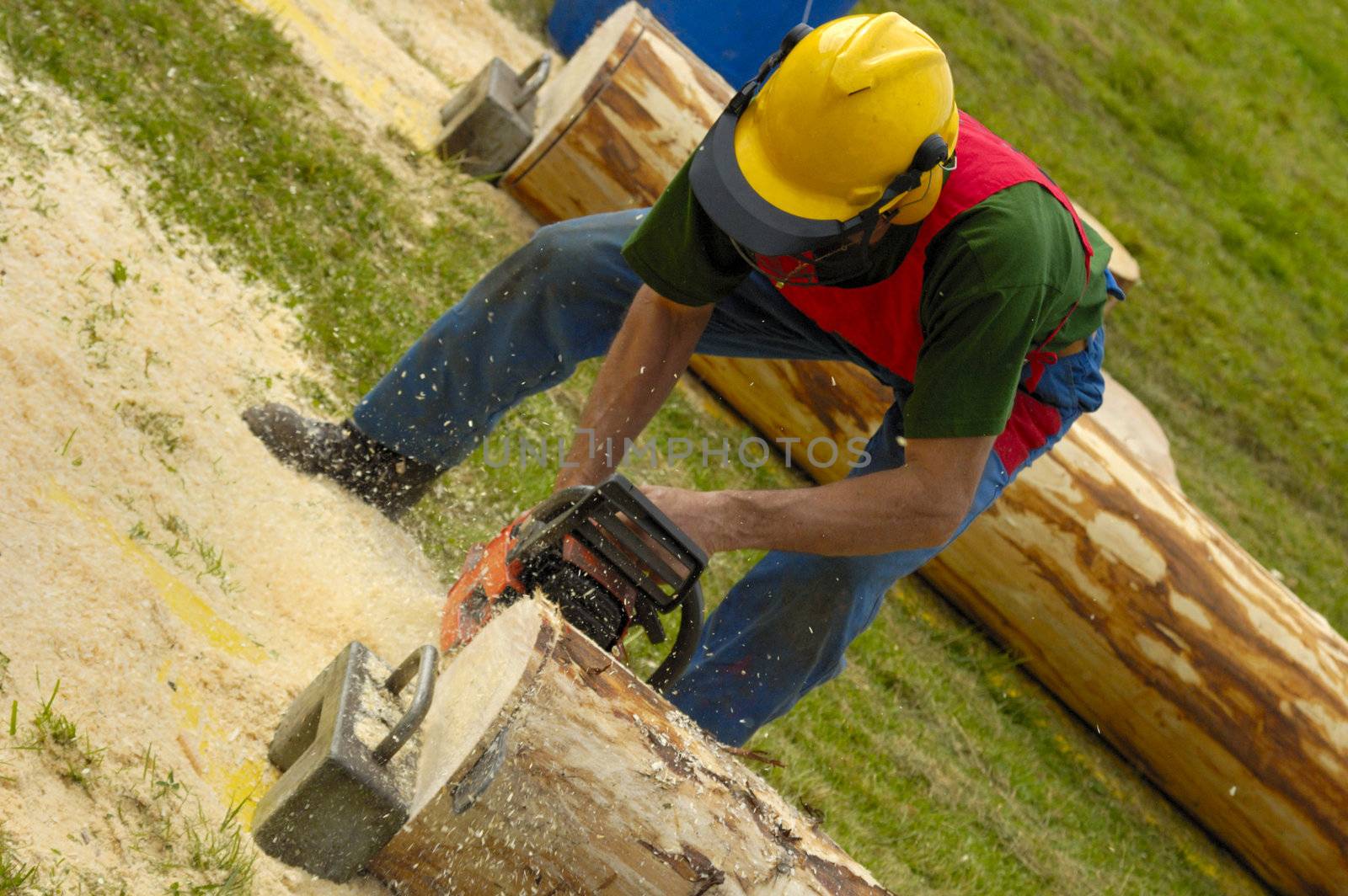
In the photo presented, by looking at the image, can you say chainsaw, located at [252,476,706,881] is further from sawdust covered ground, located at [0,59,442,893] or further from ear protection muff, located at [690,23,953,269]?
ear protection muff, located at [690,23,953,269]

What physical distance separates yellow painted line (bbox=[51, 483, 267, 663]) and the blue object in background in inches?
163

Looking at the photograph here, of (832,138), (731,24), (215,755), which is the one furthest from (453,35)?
(215,755)

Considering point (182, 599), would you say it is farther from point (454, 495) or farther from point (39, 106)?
point (39, 106)

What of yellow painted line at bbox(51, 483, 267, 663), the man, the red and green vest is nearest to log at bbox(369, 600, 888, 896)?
the man

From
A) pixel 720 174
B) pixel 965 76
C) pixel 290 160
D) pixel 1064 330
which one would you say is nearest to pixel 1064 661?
pixel 1064 330

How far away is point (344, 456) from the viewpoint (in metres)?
3.18

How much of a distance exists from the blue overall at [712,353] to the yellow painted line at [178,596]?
717mm

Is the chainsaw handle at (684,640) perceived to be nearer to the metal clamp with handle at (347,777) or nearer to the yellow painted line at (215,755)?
the metal clamp with handle at (347,777)

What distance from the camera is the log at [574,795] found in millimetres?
2113

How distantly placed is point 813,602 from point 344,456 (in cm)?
126

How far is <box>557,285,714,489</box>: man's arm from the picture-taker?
2846mm

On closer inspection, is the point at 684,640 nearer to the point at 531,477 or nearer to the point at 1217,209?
the point at 531,477

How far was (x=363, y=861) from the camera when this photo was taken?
2244 millimetres

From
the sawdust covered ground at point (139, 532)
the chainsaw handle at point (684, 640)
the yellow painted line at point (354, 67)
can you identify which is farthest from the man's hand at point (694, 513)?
the yellow painted line at point (354, 67)
